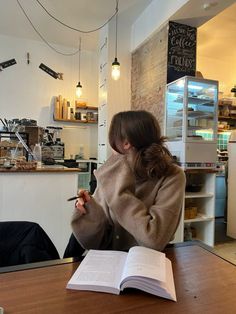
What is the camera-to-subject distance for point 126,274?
2.65 ft

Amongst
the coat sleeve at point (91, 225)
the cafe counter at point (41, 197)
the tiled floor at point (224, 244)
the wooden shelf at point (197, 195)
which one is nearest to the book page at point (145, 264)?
the coat sleeve at point (91, 225)

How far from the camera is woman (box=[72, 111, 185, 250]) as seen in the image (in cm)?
106

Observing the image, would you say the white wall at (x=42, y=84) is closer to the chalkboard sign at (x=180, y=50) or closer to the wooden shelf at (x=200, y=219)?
the chalkboard sign at (x=180, y=50)

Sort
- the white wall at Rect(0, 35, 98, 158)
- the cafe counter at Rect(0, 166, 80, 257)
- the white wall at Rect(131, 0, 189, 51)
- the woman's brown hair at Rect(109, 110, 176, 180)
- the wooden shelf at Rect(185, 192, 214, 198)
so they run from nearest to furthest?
the woman's brown hair at Rect(109, 110, 176, 180) → the cafe counter at Rect(0, 166, 80, 257) → the wooden shelf at Rect(185, 192, 214, 198) → the white wall at Rect(131, 0, 189, 51) → the white wall at Rect(0, 35, 98, 158)

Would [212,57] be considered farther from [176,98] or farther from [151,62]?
[176,98]

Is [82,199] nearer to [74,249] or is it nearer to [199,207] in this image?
[74,249]

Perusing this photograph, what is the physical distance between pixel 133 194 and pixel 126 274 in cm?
38

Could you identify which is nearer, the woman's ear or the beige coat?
the beige coat

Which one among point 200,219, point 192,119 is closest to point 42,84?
point 192,119

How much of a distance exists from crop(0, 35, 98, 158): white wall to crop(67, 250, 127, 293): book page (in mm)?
4907

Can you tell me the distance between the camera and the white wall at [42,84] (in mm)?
5355

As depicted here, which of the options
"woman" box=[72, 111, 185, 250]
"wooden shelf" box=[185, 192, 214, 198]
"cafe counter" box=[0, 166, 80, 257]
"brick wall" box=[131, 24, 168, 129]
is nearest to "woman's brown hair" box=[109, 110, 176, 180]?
"woman" box=[72, 111, 185, 250]

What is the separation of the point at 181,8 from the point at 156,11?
0.67 m

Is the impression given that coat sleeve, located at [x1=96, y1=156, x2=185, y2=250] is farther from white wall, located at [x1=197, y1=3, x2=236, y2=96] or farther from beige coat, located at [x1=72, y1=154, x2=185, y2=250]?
white wall, located at [x1=197, y1=3, x2=236, y2=96]
